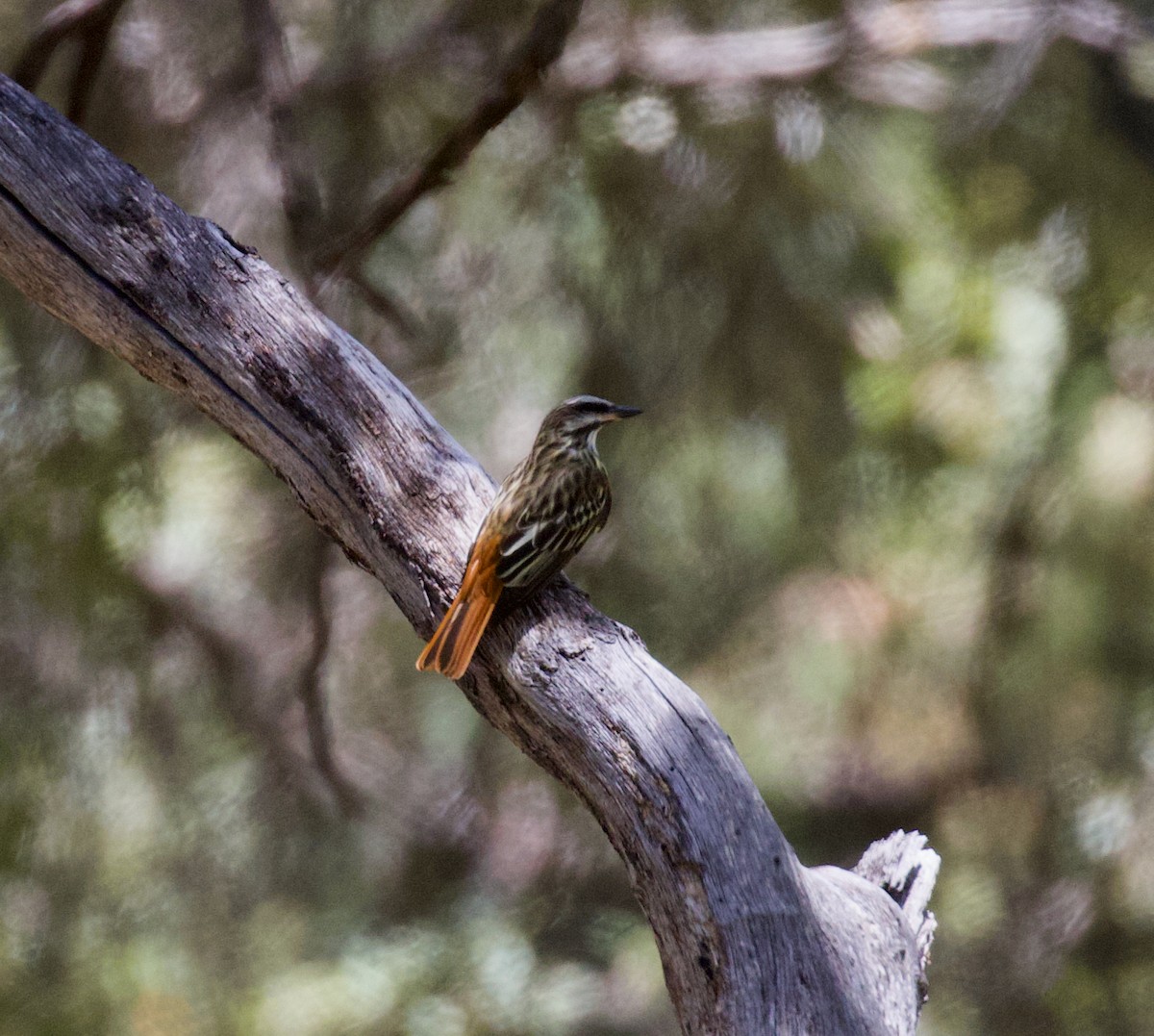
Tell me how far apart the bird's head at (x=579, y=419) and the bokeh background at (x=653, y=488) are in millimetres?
654

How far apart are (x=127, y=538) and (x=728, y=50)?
1619 millimetres

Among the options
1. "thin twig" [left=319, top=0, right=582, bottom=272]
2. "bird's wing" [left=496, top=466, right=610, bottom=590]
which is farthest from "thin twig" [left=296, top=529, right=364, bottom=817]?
"bird's wing" [left=496, top=466, right=610, bottom=590]

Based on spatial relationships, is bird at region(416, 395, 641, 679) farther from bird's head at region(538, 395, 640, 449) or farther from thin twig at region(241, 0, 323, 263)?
thin twig at region(241, 0, 323, 263)

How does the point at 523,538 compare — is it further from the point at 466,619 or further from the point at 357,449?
the point at 357,449

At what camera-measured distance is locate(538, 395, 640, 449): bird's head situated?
5.66 ft

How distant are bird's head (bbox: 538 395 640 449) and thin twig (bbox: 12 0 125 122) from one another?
1277 mm

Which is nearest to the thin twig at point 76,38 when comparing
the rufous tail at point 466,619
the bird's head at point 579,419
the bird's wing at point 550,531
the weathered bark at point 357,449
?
the weathered bark at point 357,449

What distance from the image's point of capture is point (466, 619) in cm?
129

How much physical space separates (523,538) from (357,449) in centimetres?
23

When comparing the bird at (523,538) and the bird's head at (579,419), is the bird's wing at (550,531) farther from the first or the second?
the bird's head at (579,419)

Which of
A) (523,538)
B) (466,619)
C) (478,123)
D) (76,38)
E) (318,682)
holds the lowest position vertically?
(466,619)

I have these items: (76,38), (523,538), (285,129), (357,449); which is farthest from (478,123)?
(523,538)

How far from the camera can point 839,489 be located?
2383 mm

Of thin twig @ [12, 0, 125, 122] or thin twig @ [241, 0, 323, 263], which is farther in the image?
thin twig @ [241, 0, 323, 263]
